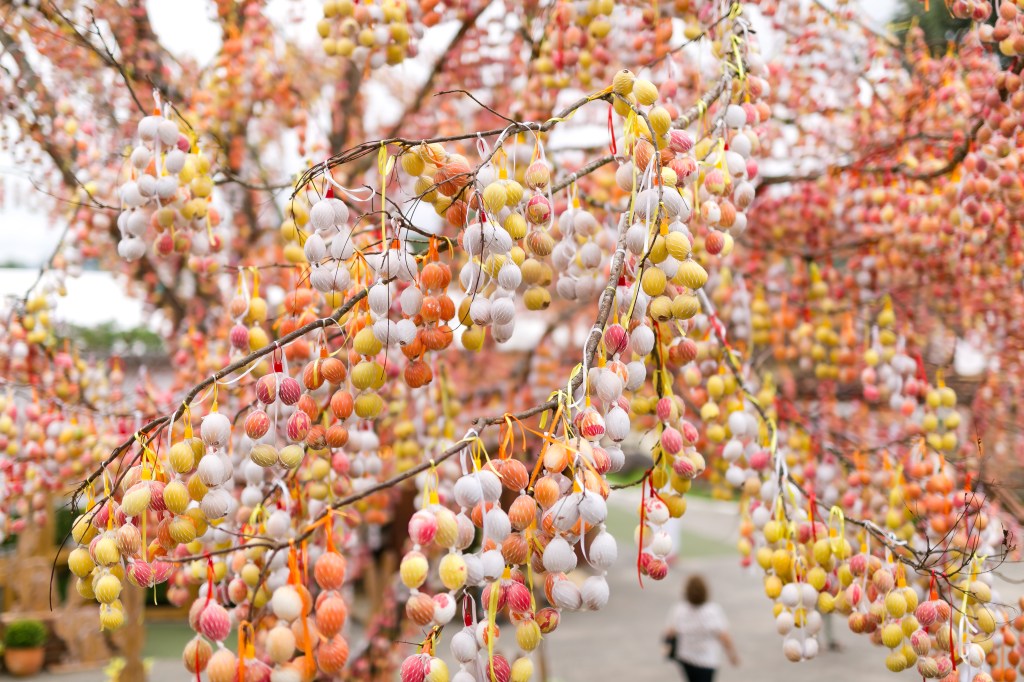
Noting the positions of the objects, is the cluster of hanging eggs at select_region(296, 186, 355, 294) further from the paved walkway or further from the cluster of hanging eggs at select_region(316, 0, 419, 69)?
the paved walkway

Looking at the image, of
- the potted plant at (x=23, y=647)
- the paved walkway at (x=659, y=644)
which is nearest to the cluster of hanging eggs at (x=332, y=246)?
the paved walkway at (x=659, y=644)

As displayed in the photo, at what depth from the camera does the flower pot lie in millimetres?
5410

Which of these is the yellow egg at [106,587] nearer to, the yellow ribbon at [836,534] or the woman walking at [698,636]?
the yellow ribbon at [836,534]

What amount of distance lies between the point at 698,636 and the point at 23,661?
4.67 meters

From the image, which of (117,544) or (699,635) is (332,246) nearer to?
(117,544)

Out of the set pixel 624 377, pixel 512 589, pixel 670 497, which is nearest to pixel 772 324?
pixel 670 497

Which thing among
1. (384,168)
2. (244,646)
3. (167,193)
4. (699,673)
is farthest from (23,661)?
(384,168)

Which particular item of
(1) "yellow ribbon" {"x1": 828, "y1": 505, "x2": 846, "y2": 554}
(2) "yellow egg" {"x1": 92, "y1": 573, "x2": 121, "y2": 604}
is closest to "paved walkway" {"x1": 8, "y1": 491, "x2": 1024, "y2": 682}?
(1) "yellow ribbon" {"x1": 828, "y1": 505, "x2": 846, "y2": 554}

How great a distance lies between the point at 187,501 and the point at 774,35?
318 cm

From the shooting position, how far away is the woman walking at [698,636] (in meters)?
4.08

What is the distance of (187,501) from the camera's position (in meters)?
0.91

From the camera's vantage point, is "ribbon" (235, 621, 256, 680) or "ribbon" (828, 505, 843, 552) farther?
"ribbon" (828, 505, 843, 552)

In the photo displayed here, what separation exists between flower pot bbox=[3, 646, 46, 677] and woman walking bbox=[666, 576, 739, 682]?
14.6 ft

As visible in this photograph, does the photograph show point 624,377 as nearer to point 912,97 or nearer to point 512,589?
point 512,589
